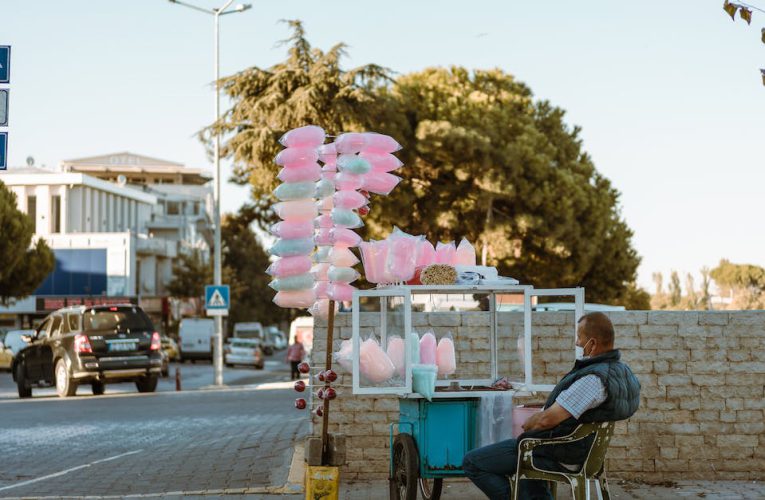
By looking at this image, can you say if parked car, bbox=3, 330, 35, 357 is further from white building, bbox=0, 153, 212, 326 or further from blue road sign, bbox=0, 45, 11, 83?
blue road sign, bbox=0, 45, 11, 83

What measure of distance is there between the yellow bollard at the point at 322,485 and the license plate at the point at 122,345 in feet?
64.4

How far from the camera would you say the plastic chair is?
23.7ft

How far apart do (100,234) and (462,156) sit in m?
46.2

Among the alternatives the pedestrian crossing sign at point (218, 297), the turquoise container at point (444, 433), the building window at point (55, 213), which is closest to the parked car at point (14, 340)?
the pedestrian crossing sign at point (218, 297)

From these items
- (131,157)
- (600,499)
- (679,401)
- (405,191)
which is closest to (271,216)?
(405,191)

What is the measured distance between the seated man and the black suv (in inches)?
828

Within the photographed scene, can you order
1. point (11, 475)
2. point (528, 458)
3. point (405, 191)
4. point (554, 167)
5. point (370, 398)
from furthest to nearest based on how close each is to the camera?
point (554, 167) → point (405, 191) → point (11, 475) → point (370, 398) → point (528, 458)

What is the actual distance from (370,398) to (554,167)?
29.9m

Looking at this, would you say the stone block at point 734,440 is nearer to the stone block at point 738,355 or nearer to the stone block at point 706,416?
the stone block at point 706,416

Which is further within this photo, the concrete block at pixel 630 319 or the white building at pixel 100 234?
the white building at pixel 100 234

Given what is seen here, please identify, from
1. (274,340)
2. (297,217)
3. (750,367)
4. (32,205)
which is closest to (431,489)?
(297,217)

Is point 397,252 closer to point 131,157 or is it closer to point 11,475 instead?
Answer: point 11,475

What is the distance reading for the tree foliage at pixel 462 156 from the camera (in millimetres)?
32156

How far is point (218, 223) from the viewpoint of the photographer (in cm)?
3825
